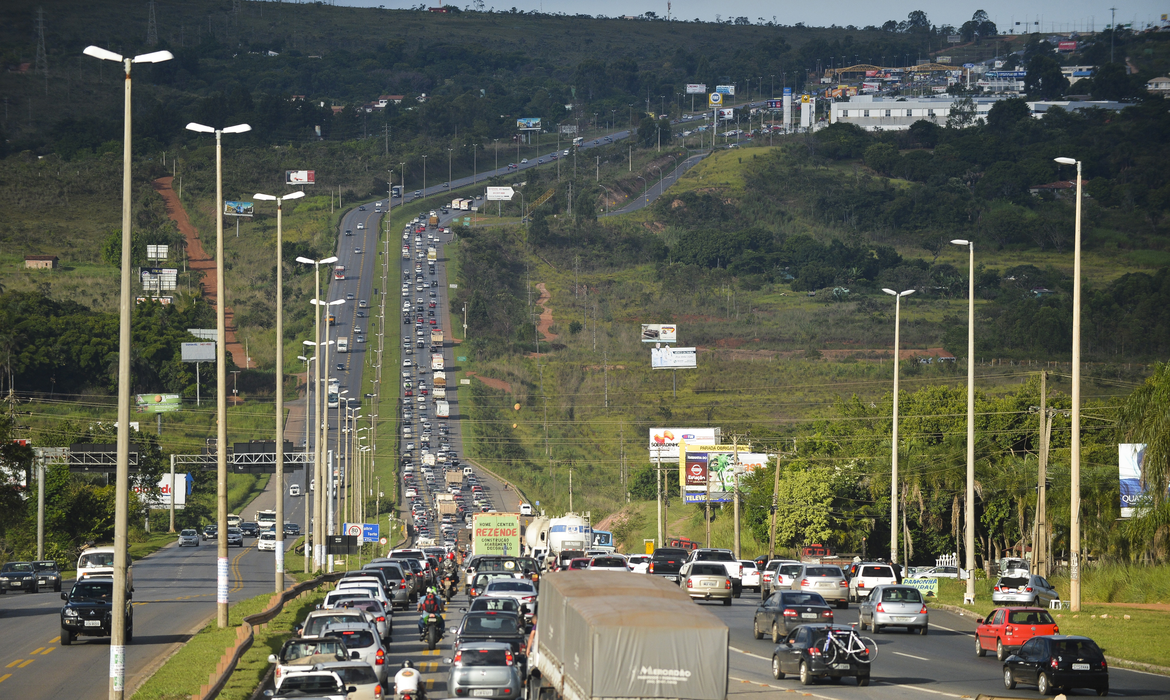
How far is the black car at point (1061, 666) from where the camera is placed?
30.0m

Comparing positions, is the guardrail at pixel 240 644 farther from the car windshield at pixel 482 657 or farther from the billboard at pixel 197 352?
the billboard at pixel 197 352

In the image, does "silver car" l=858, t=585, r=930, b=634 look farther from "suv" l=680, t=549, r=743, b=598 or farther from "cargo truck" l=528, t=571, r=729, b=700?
"cargo truck" l=528, t=571, r=729, b=700

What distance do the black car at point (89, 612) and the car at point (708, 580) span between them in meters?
21.9

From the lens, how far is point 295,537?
117m

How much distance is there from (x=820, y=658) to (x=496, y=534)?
2029 inches

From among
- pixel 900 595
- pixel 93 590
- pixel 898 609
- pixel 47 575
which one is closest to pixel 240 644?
pixel 93 590

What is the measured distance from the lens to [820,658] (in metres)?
31.5

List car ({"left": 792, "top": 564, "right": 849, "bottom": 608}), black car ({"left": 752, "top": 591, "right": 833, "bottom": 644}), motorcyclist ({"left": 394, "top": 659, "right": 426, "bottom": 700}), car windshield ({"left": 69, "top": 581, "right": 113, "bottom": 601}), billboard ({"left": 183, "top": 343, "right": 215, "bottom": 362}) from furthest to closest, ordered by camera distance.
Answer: billboard ({"left": 183, "top": 343, "right": 215, "bottom": 362}) → car ({"left": 792, "top": 564, "right": 849, "bottom": 608}) → black car ({"left": 752, "top": 591, "right": 833, "bottom": 644}) → car windshield ({"left": 69, "top": 581, "right": 113, "bottom": 601}) → motorcyclist ({"left": 394, "top": 659, "right": 426, "bottom": 700})

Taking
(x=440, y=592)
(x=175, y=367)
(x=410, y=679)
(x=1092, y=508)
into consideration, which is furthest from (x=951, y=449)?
(x=175, y=367)

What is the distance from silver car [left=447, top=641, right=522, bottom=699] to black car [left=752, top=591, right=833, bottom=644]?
13.0 meters

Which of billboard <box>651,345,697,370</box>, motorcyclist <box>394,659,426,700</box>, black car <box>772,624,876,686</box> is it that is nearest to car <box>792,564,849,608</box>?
black car <box>772,624,876,686</box>

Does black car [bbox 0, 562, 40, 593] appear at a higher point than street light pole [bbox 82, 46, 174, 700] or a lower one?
lower

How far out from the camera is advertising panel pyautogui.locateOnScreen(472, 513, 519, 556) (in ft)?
267

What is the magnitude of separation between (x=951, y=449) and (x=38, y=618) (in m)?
66.4
